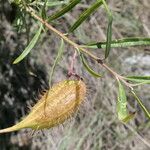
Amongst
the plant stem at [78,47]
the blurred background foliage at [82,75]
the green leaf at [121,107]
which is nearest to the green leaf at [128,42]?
the plant stem at [78,47]

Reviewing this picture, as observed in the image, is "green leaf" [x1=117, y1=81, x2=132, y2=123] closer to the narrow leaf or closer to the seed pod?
the narrow leaf

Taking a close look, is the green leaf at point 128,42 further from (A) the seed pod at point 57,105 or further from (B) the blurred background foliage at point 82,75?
(B) the blurred background foliage at point 82,75

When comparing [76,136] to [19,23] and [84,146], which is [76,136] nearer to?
[84,146]

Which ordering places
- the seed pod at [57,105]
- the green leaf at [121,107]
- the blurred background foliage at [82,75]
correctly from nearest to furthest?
the seed pod at [57,105] → the green leaf at [121,107] → the blurred background foliage at [82,75]

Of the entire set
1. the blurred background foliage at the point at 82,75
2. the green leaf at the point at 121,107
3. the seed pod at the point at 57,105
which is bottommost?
the blurred background foliage at the point at 82,75

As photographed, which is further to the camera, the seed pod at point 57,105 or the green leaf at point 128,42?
the green leaf at point 128,42

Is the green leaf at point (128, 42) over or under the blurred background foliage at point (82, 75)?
over

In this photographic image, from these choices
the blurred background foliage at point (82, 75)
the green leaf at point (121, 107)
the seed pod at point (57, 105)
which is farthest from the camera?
the blurred background foliage at point (82, 75)
